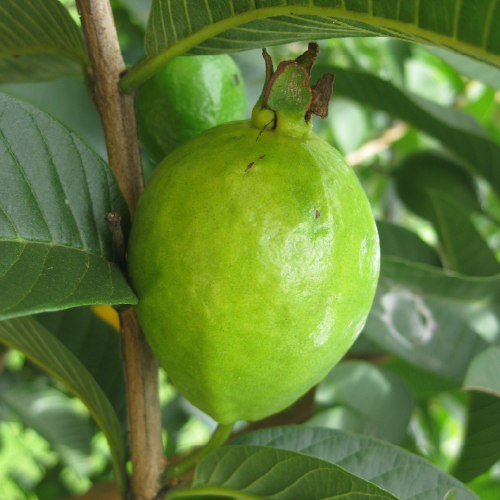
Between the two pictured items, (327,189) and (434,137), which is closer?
(327,189)

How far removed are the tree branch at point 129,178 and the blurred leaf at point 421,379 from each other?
33.5 inches

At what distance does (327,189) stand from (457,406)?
1.71 m

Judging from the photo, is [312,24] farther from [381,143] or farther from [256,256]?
[381,143]

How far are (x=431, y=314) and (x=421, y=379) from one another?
35cm

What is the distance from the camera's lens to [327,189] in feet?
1.93

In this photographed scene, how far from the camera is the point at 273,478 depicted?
0.72m

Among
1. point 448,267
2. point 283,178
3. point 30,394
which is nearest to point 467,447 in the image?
point 448,267

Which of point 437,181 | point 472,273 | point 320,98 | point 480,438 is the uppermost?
point 320,98

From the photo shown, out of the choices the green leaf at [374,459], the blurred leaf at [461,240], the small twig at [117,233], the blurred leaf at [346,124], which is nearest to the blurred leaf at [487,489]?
the blurred leaf at [461,240]

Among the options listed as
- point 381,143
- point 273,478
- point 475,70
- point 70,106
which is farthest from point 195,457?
point 381,143

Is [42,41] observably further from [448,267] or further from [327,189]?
[448,267]

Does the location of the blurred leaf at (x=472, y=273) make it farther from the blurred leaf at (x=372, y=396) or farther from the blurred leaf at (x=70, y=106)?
the blurred leaf at (x=70, y=106)

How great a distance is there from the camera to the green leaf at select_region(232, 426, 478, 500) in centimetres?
78

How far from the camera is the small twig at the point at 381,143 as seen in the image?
2.02 metres
